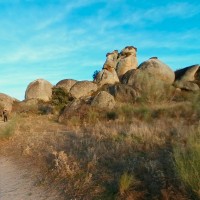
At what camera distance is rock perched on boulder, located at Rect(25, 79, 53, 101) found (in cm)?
4144

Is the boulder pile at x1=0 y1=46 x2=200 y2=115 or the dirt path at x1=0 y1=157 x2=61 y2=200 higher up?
the boulder pile at x1=0 y1=46 x2=200 y2=115

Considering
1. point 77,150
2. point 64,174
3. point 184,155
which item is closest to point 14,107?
point 77,150

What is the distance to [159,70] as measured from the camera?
117ft

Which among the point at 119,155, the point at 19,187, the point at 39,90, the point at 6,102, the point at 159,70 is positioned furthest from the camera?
the point at 39,90

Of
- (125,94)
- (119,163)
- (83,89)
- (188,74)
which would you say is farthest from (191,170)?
(83,89)

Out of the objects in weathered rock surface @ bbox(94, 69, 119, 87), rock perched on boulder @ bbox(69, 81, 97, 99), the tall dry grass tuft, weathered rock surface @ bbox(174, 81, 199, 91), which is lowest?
the tall dry grass tuft

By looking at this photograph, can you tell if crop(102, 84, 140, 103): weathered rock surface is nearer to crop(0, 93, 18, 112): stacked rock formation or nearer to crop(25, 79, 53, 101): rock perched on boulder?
crop(0, 93, 18, 112): stacked rock formation

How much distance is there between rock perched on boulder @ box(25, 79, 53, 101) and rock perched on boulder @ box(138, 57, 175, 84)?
1211 cm

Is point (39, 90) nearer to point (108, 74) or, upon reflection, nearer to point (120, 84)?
point (108, 74)

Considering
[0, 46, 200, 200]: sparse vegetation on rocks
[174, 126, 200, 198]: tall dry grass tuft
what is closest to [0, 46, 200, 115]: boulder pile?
[0, 46, 200, 200]: sparse vegetation on rocks

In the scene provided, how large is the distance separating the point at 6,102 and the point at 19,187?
3024 centimetres

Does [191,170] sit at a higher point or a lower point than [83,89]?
lower

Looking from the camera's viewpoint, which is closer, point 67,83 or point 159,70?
point 159,70

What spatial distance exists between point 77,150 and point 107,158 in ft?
6.16
